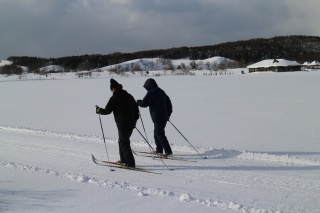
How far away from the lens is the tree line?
128375 millimetres

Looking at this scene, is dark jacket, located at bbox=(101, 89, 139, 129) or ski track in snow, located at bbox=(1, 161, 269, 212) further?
dark jacket, located at bbox=(101, 89, 139, 129)

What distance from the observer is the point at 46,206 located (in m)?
4.52

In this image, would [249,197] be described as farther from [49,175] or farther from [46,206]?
[49,175]

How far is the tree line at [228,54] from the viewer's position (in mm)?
128375

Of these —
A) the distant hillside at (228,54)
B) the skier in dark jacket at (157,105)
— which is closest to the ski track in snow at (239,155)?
the skier in dark jacket at (157,105)

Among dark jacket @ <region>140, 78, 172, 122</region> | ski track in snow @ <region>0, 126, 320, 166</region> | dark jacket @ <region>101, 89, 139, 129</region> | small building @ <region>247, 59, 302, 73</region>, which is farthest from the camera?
small building @ <region>247, 59, 302, 73</region>

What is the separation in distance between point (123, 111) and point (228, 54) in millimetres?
154073

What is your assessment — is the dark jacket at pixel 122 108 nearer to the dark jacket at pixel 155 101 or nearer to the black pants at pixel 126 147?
the black pants at pixel 126 147

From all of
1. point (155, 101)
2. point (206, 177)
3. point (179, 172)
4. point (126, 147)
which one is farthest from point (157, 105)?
point (206, 177)

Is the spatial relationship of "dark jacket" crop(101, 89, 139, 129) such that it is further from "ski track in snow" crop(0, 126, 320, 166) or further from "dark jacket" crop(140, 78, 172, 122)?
"ski track in snow" crop(0, 126, 320, 166)

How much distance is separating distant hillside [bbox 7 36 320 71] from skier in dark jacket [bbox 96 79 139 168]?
114 meters

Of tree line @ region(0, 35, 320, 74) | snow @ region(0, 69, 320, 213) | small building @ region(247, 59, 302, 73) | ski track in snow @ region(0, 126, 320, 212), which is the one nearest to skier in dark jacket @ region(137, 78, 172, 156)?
snow @ region(0, 69, 320, 213)

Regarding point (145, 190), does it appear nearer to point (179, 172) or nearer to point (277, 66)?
point (179, 172)

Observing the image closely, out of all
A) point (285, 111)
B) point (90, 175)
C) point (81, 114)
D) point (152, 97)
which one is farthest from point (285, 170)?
point (81, 114)
